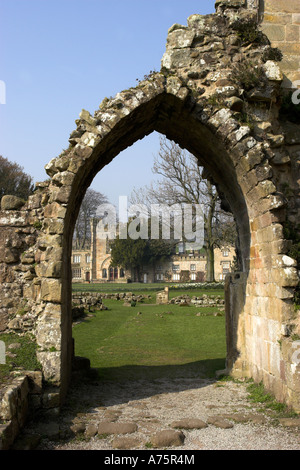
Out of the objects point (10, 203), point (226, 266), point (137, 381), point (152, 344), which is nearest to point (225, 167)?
point (10, 203)

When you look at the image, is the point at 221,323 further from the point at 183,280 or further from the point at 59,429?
the point at 183,280

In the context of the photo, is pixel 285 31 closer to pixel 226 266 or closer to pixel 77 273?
pixel 226 266

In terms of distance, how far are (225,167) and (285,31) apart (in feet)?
8.59

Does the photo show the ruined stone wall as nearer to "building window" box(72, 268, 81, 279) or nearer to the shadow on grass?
the shadow on grass

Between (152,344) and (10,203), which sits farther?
(152,344)

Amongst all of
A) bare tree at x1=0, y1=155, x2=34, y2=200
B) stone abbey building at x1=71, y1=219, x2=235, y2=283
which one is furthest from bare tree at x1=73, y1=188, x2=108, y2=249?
bare tree at x1=0, y1=155, x2=34, y2=200

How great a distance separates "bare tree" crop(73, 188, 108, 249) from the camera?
62.8 metres

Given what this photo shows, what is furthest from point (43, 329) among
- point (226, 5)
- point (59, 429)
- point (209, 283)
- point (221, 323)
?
point (209, 283)

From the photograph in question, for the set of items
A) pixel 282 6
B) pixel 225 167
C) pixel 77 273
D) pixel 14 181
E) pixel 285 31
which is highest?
pixel 14 181

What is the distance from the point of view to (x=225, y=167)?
7457mm

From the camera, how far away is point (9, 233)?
6.65 m
